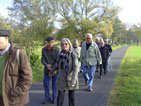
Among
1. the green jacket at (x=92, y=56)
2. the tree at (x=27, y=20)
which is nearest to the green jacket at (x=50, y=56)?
the green jacket at (x=92, y=56)

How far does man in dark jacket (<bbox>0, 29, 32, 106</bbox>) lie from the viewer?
230 centimetres

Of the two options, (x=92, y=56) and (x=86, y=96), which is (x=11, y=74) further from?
(x=92, y=56)

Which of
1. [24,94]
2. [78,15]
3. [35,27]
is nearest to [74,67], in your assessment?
[24,94]

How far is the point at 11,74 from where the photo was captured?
2328 millimetres

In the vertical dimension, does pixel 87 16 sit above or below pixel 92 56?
above

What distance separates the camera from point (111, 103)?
4.62 m

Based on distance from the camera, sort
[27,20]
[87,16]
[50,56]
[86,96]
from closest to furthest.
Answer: [50,56], [86,96], [27,20], [87,16]

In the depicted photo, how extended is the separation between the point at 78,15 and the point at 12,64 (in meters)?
28.2

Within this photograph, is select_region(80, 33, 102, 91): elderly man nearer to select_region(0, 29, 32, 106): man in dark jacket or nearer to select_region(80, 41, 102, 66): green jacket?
select_region(80, 41, 102, 66): green jacket

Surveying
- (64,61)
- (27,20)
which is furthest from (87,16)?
(64,61)

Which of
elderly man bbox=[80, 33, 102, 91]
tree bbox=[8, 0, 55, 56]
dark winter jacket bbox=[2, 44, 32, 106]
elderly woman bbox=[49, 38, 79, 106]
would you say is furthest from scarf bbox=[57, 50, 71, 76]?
tree bbox=[8, 0, 55, 56]

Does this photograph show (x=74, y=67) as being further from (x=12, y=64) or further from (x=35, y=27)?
(x=35, y=27)

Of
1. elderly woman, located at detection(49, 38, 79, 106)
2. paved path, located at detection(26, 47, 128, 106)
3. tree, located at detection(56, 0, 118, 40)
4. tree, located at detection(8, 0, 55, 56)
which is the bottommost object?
paved path, located at detection(26, 47, 128, 106)

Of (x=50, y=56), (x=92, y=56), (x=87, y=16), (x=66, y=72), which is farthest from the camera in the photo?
(x=87, y=16)
